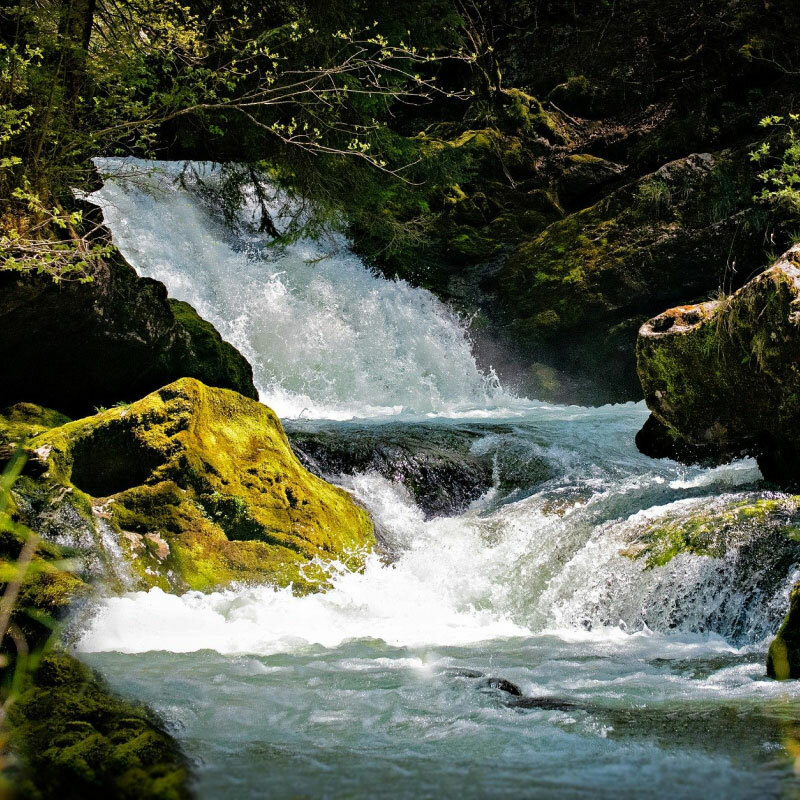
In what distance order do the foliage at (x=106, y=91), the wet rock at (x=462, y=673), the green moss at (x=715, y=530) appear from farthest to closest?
the foliage at (x=106, y=91)
the green moss at (x=715, y=530)
the wet rock at (x=462, y=673)

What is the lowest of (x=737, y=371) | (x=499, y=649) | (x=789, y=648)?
(x=499, y=649)

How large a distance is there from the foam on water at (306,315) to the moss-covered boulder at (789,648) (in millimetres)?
9000

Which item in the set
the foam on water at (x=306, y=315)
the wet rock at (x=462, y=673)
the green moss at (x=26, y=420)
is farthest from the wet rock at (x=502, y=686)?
the foam on water at (x=306, y=315)

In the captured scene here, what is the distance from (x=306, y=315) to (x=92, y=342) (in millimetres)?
7044

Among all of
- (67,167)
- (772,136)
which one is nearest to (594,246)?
(772,136)

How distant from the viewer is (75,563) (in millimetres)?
4395

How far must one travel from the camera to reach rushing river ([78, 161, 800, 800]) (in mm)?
2471

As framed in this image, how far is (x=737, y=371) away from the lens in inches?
236

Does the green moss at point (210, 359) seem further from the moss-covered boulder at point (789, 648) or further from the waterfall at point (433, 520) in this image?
the moss-covered boulder at point (789, 648)

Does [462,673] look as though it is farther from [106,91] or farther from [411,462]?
[106,91]

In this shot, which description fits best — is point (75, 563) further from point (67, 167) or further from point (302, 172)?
point (302, 172)

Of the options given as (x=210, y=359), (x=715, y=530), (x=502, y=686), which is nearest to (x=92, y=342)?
(x=210, y=359)

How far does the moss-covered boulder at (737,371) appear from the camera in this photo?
561 centimetres

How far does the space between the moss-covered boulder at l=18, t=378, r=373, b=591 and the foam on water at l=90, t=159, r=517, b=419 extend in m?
5.99
